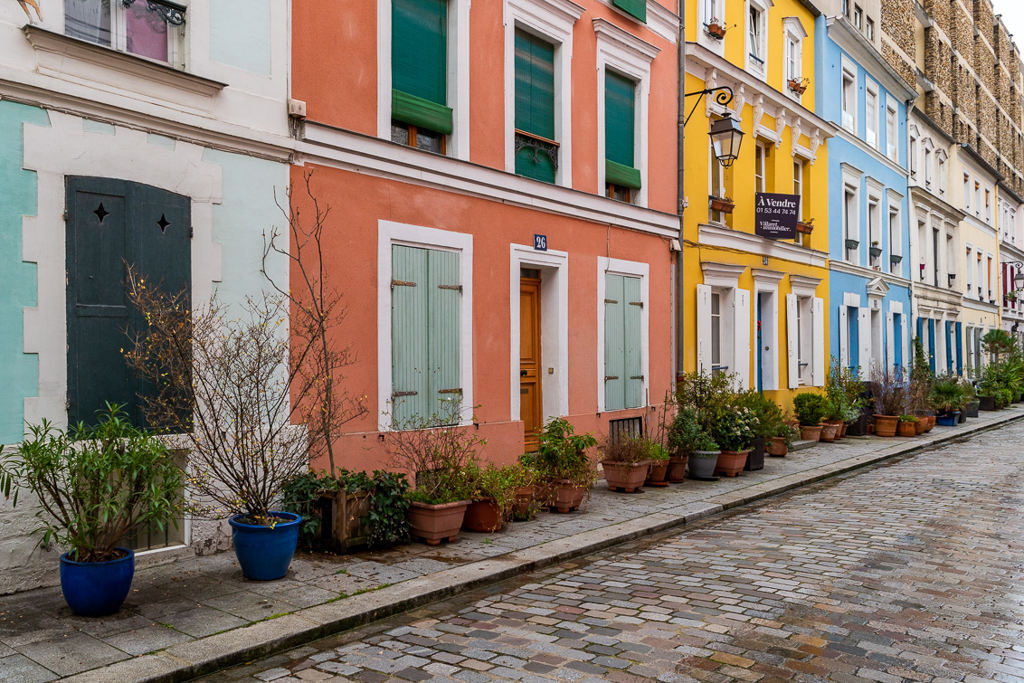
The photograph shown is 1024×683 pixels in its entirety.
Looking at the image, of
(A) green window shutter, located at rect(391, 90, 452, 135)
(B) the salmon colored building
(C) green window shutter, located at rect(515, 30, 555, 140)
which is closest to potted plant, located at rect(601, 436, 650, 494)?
(B) the salmon colored building

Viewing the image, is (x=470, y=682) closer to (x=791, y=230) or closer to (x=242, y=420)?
(x=242, y=420)

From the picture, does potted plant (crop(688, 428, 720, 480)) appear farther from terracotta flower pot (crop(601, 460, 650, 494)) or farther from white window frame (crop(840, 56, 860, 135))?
white window frame (crop(840, 56, 860, 135))

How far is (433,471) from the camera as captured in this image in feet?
26.0

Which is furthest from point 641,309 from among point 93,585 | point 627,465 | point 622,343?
point 93,585

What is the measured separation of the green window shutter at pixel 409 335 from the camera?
8.81m

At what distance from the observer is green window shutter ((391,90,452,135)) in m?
9.09

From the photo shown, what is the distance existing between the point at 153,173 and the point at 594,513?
571 cm

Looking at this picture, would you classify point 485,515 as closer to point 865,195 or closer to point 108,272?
point 108,272

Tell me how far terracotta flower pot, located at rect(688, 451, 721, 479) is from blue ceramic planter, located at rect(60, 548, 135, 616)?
8.43m

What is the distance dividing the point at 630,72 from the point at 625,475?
6451 millimetres

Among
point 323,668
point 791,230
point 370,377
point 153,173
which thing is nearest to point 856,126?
point 791,230

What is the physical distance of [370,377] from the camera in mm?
8523

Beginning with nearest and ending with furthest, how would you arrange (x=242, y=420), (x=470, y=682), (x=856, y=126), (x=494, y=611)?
(x=470, y=682) < (x=494, y=611) < (x=242, y=420) < (x=856, y=126)

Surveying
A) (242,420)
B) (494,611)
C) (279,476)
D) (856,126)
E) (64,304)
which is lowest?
(494,611)
